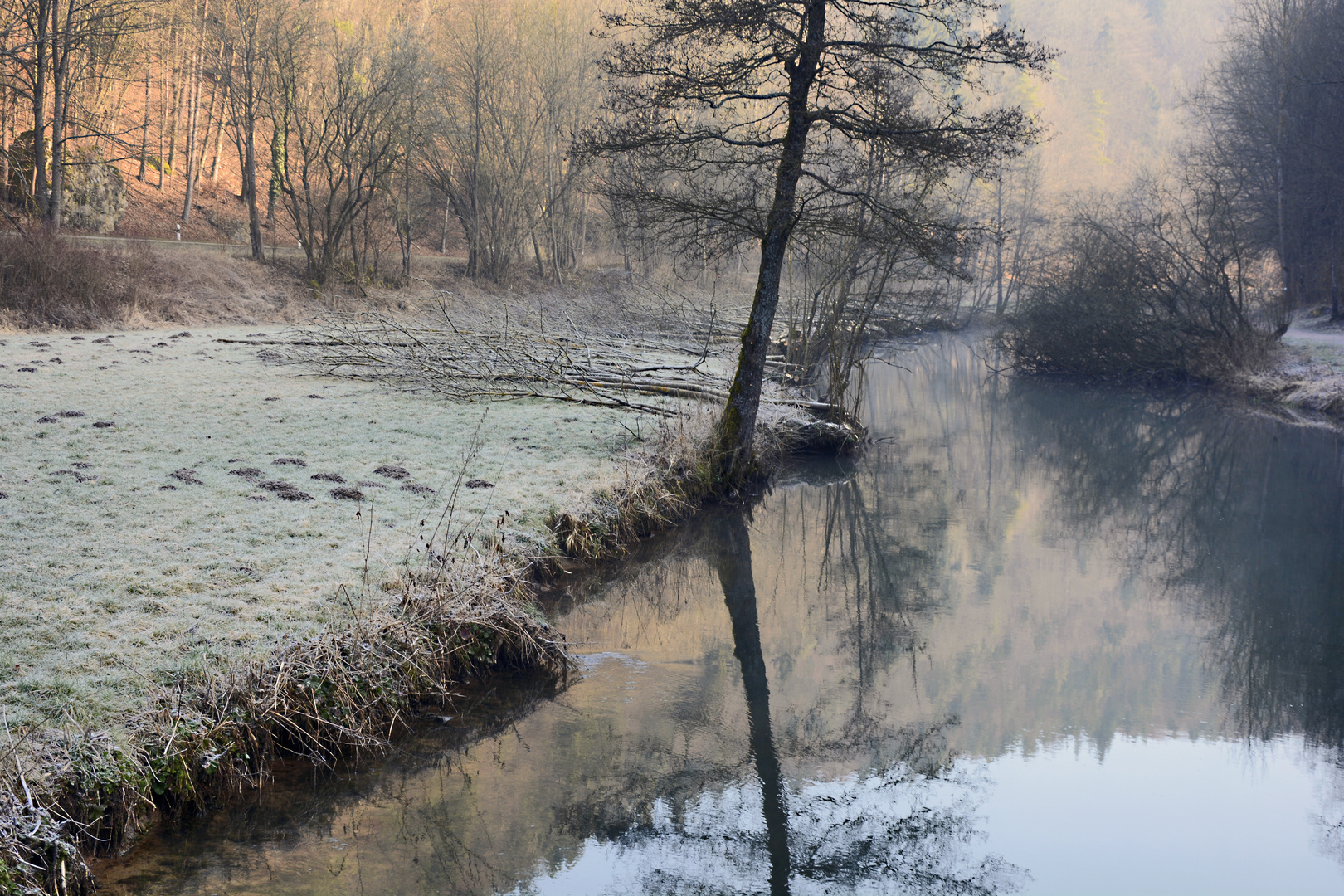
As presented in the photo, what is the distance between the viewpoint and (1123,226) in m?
22.1

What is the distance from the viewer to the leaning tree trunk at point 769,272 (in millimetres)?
9203

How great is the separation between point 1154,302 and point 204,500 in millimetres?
21470

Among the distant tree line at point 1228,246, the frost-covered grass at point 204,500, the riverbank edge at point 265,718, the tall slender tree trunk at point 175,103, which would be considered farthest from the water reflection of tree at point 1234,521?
the tall slender tree trunk at point 175,103

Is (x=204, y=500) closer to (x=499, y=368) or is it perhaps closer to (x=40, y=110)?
(x=499, y=368)

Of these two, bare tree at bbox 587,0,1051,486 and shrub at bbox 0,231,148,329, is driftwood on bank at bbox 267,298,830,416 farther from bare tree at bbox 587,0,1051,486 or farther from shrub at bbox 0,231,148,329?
shrub at bbox 0,231,148,329

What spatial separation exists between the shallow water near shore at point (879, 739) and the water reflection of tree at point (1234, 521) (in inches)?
2.0

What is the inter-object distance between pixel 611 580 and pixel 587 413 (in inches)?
219

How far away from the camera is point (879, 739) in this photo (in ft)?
18.7

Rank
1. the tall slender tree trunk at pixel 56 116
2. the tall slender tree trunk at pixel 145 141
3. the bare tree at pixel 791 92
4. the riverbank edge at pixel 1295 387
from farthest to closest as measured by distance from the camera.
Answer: the tall slender tree trunk at pixel 145 141 → the tall slender tree trunk at pixel 56 116 → the riverbank edge at pixel 1295 387 → the bare tree at pixel 791 92

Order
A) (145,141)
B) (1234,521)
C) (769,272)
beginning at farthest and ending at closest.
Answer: (145,141), (1234,521), (769,272)

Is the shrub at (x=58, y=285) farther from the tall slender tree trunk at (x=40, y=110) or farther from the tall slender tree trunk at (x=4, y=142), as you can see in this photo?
the tall slender tree trunk at (x=4, y=142)

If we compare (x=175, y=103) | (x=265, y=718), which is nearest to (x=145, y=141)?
(x=175, y=103)

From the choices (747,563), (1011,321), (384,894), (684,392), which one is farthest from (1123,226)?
(384,894)

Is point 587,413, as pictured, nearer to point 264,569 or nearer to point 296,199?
point 264,569
